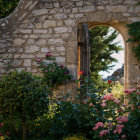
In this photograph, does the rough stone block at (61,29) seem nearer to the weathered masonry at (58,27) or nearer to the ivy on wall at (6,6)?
the weathered masonry at (58,27)

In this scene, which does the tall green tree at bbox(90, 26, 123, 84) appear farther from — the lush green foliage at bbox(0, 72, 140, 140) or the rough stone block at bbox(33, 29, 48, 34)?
the lush green foliage at bbox(0, 72, 140, 140)

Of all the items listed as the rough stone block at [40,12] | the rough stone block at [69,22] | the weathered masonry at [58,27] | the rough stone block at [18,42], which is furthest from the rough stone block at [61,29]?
the rough stone block at [18,42]

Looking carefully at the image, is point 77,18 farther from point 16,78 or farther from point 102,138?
point 102,138

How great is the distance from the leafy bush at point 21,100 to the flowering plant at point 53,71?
→ 2.00 metres

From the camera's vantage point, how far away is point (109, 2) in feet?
18.7

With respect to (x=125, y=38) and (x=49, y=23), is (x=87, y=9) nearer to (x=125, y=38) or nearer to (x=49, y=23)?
(x=49, y=23)

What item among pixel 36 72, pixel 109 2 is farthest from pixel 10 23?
pixel 109 2

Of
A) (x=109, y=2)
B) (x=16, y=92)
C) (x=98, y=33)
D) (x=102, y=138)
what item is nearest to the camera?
(x=102, y=138)

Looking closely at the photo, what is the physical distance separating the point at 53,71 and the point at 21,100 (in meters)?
2.33

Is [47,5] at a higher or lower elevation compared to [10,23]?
higher

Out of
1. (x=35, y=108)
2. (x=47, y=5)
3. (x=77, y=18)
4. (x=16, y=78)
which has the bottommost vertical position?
(x=35, y=108)

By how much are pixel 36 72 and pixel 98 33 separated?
6.71 m

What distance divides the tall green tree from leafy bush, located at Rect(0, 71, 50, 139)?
24.8 ft

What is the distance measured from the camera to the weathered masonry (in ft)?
18.5
